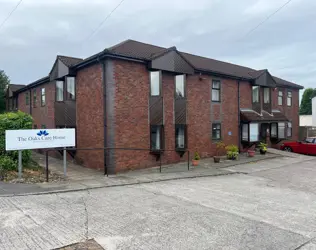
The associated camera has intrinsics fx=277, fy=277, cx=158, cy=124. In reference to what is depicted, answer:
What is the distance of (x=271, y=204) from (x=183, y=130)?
8.66 m

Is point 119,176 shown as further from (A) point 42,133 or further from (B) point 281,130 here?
(B) point 281,130

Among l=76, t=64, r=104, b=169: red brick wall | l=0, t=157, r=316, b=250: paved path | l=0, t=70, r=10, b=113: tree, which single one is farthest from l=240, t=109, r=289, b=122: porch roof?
l=0, t=70, r=10, b=113: tree

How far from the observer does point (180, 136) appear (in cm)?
1581

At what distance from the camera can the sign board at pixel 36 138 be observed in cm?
1030

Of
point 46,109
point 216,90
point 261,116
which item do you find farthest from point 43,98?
point 261,116

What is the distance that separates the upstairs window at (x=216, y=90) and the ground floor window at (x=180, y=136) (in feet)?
11.3

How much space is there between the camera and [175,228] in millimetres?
5406

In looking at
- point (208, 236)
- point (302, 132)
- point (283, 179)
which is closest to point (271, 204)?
point (208, 236)

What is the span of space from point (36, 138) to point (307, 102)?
267 ft

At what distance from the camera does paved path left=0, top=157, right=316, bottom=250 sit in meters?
4.80

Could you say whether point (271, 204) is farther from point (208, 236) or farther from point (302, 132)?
point (302, 132)

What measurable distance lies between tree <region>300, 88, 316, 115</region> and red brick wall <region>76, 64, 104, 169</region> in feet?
248

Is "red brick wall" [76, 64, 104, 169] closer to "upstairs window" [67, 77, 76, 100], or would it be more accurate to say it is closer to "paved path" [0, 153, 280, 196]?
"upstairs window" [67, 77, 76, 100]

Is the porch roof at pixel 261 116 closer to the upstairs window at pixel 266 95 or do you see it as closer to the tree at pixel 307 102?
the upstairs window at pixel 266 95
